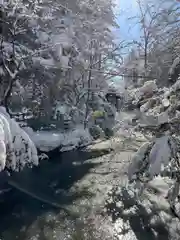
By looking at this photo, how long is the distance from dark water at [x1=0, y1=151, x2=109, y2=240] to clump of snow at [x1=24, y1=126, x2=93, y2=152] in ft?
4.18

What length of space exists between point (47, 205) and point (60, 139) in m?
7.37

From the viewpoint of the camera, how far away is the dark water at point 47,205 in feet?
30.5

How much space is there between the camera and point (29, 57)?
15.9m

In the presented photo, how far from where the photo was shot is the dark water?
30.5 feet

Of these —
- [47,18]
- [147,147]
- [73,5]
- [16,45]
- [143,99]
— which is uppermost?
[73,5]

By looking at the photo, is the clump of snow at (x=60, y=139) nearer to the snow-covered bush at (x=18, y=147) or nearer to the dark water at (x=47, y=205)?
the dark water at (x=47, y=205)

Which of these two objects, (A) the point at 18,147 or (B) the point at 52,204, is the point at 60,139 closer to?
(B) the point at 52,204

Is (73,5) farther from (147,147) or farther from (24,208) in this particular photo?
(147,147)

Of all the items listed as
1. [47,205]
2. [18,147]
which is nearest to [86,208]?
[47,205]

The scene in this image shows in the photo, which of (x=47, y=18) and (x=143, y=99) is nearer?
(x=143, y=99)

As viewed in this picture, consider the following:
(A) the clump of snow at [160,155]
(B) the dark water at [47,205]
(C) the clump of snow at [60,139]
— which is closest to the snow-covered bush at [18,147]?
(B) the dark water at [47,205]

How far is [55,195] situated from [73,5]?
14.8m

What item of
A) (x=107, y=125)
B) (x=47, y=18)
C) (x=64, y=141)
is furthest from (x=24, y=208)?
(x=107, y=125)

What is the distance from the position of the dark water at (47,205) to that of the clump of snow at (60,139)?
1274mm
